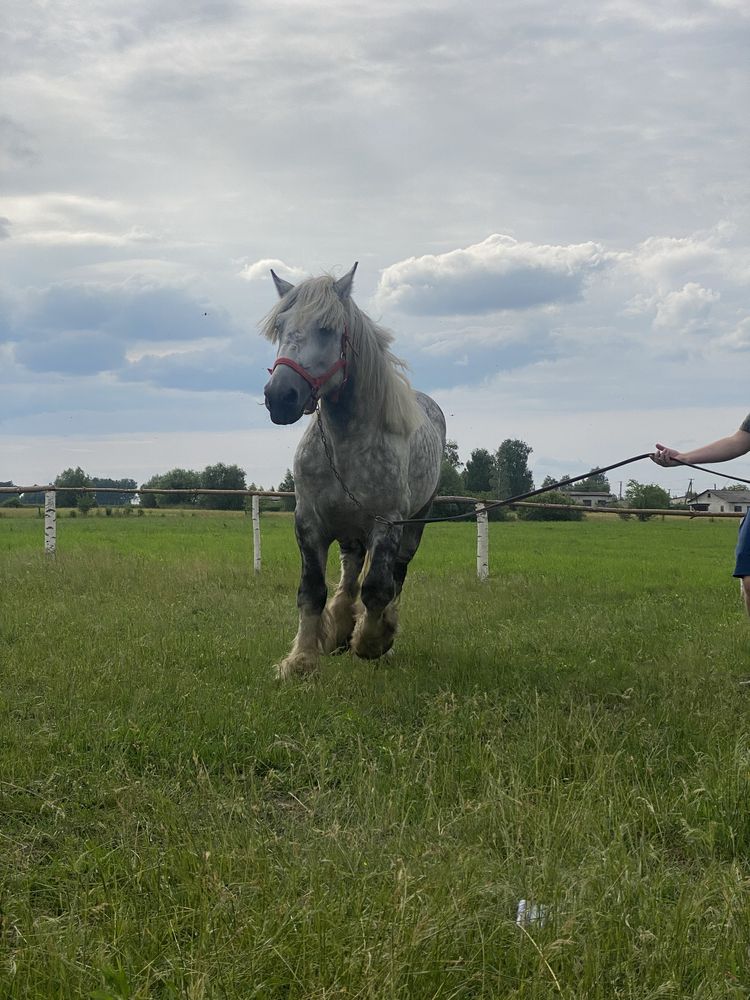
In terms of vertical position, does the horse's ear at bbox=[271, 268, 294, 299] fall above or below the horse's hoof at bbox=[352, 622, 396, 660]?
above

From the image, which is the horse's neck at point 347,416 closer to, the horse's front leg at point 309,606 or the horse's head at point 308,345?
the horse's head at point 308,345

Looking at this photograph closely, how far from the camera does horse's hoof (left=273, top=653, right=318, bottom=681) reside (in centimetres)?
562

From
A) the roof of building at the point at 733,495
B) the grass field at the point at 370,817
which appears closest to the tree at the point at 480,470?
the roof of building at the point at 733,495

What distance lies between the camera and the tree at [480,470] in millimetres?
58737

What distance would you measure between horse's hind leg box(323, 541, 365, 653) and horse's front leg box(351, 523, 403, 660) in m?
0.35

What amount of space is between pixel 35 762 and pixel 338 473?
2638mm

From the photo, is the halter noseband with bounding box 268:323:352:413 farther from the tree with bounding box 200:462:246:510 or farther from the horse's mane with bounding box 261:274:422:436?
the tree with bounding box 200:462:246:510

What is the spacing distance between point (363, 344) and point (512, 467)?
187 ft

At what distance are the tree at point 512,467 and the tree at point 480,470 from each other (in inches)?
21.8

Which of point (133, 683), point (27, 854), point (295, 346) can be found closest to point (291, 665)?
point (133, 683)

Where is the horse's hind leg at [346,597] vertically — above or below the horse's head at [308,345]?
below

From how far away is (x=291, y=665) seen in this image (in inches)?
223

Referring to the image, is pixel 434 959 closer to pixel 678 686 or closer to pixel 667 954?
pixel 667 954

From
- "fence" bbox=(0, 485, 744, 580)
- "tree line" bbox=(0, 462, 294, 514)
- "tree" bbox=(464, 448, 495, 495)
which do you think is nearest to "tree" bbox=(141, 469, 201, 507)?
"tree line" bbox=(0, 462, 294, 514)
